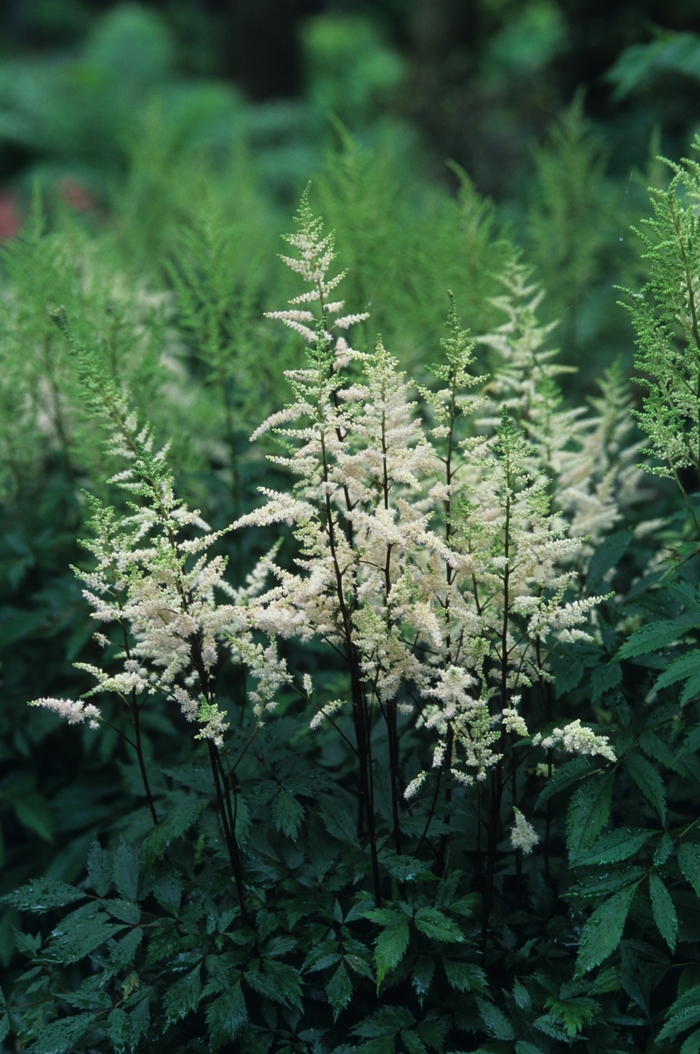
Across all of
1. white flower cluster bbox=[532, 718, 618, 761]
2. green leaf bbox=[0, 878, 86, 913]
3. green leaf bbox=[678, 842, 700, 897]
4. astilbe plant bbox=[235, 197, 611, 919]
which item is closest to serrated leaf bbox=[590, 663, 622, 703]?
astilbe plant bbox=[235, 197, 611, 919]

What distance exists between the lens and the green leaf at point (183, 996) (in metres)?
1.87

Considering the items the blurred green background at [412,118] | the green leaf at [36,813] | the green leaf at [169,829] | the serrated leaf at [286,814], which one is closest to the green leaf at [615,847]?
the serrated leaf at [286,814]

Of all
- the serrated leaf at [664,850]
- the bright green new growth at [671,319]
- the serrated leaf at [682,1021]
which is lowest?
the serrated leaf at [682,1021]

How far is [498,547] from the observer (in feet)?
6.34

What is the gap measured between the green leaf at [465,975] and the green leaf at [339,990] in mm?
205

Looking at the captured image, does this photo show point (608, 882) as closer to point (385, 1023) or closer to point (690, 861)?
point (690, 861)

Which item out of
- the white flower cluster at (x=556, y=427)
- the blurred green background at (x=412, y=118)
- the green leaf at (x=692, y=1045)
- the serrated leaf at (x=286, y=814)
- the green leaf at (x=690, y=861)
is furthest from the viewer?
the blurred green background at (x=412, y=118)

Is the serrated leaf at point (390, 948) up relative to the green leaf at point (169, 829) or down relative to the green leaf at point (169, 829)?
down

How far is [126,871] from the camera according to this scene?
7.20ft

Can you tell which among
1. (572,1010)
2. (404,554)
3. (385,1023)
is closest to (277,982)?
(385,1023)

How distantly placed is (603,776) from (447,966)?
0.50 metres

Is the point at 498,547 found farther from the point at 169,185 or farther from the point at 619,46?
the point at 619,46

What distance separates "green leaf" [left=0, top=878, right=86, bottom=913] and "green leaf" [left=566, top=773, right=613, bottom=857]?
1.07 m

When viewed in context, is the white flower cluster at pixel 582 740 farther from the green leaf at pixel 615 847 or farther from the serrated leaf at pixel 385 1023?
the serrated leaf at pixel 385 1023
